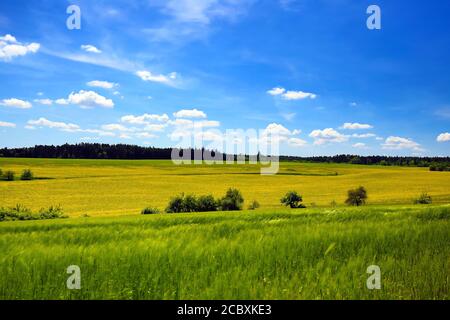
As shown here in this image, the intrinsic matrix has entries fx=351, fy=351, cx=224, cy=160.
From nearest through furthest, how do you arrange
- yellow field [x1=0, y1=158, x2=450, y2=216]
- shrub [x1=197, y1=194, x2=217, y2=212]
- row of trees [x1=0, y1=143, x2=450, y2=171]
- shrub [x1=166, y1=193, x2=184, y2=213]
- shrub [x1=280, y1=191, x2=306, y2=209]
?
1. shrub [x1=166, y1=193, x2=184, y2=213]
2. shrub [x1=197, y1=194, x2=217, y2=212]
3. shrub [x1=280, y1=191, x2=306, y2=209]
4. yellow field [x1=0, y1=158, x2=450, y2=216]
5. row of trees [x1=0, y1=143, x2=450, y2=171]

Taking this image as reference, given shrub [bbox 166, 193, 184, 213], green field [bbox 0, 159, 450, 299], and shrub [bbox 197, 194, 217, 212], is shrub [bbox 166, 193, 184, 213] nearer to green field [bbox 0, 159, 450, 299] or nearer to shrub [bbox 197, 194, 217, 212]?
shrub [bbox 197, 194, 217, 212]

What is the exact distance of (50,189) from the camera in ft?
270

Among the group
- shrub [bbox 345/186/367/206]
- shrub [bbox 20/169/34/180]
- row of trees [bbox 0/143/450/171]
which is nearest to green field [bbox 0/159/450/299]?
shrub [bbox 345/186/367/206]

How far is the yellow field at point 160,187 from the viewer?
221ft

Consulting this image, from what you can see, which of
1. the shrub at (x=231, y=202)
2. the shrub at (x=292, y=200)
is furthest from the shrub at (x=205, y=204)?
the shrub at (x=292, y=200)

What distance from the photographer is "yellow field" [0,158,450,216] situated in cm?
6725

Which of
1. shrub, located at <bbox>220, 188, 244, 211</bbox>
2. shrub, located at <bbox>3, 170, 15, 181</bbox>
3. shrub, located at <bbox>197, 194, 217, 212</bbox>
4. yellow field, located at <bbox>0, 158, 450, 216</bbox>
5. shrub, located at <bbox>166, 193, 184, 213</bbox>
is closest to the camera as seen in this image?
shrub, located at <bbox>166, 193, 184, 213</bbox>

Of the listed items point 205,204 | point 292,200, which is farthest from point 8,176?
point 292,200

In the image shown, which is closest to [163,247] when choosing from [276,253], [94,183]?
[276,253]

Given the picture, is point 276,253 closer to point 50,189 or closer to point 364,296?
point 364,296

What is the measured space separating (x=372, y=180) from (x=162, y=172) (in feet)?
229

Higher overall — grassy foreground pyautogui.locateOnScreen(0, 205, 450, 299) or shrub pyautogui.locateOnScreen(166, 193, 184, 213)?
grassy foreground pyautogui.locateOnScreen(0, 205, 450, 299)

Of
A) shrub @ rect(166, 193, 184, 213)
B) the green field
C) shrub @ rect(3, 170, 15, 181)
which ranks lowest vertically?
shrub @ rect(166, 193, 184, 213)

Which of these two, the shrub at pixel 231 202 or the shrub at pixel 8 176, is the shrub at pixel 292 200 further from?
the shrub at pixel 8 176
